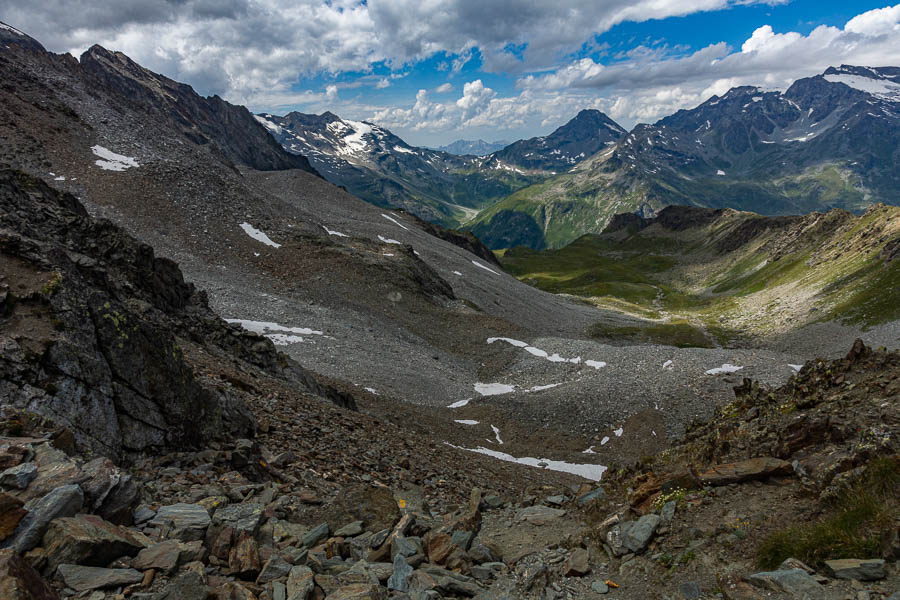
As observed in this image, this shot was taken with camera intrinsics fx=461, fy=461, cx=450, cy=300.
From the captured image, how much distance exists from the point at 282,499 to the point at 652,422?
101 ft

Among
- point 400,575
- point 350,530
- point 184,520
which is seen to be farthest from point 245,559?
point 350,530

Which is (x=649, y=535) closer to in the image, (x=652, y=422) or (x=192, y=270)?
(x=652, y=422)

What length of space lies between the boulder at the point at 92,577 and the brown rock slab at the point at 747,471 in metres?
11.6

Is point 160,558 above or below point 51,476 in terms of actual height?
below

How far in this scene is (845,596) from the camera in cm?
658

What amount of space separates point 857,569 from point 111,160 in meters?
78.7

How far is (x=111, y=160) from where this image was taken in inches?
2437

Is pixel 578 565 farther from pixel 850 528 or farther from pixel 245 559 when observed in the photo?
pixel 245 559

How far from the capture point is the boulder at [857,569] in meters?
6.72

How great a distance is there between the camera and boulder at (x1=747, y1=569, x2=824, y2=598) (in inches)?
270

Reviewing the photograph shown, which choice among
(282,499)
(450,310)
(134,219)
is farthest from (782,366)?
(134,219)

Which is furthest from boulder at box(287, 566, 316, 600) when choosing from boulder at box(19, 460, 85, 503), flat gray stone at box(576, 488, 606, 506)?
flat gray stone at box(576, 488, 606, 506)

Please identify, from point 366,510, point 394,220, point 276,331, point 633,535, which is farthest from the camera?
point 394,220

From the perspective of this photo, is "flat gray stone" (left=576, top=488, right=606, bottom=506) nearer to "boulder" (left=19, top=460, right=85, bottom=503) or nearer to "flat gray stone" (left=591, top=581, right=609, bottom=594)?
"flat gray stone" (left=591, top=581, right=609, bottom=594)
